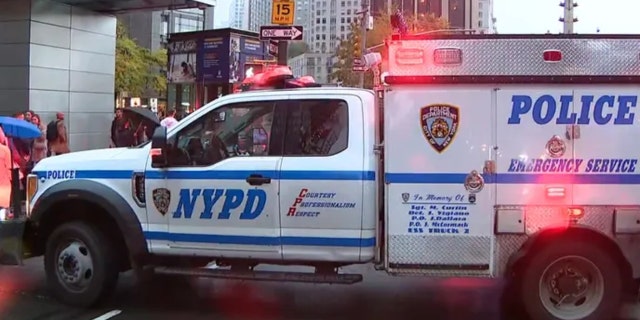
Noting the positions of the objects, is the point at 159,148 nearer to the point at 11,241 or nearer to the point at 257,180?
the point at 257,180

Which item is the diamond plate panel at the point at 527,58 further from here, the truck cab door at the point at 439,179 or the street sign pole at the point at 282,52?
the street sign pole at the point at 282,52

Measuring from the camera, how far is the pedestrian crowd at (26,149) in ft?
25.9

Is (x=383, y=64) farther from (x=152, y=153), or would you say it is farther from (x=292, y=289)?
(x=292, y=289)

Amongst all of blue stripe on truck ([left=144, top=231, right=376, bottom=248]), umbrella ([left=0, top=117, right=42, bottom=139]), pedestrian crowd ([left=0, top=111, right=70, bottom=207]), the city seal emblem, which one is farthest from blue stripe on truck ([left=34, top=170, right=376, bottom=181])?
umbrella ([left=0, top=117, right=42, bottom=139])

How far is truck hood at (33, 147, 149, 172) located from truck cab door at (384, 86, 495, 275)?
2.22 meters

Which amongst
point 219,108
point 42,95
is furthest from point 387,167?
point 42,95

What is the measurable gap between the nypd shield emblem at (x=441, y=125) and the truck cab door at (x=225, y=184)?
1257 millimetres

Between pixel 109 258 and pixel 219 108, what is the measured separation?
5.48ft

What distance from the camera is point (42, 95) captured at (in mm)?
16688

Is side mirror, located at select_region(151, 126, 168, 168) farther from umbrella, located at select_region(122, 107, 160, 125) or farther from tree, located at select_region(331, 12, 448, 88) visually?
tree, located at select_region(331, 12, 448, 88)

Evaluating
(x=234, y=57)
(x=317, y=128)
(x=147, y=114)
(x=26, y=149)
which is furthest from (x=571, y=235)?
(x=234, y=57)

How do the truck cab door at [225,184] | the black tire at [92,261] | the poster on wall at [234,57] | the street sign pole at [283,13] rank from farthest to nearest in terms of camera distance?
the poster on wall at [234,57], the street sign pole at [283,13], the black tire at [92,261], the truck cab door at [225,184]

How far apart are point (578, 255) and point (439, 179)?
4.09 ft

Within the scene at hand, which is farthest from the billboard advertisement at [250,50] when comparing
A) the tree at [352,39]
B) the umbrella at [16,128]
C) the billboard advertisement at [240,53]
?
the tree at [352,39]
